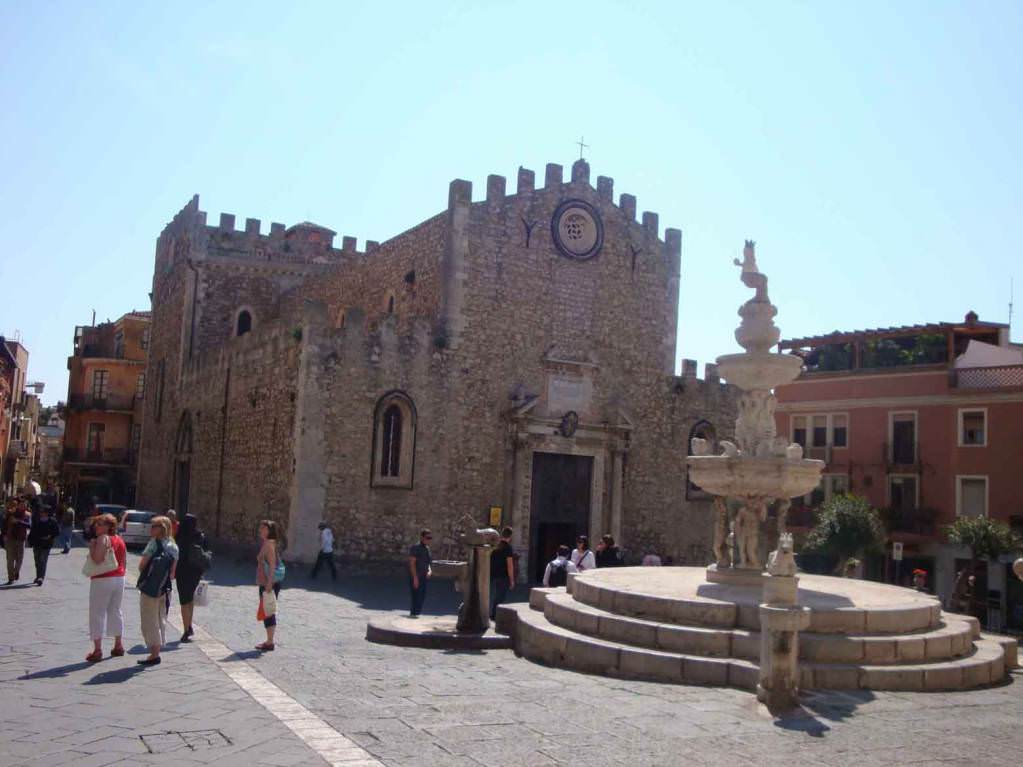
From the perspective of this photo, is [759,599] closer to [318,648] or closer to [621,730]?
[621,730]

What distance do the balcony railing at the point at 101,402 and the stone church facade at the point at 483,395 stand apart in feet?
74.0

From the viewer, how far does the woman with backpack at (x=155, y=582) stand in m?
9.87

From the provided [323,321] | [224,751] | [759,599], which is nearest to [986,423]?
[323,321]

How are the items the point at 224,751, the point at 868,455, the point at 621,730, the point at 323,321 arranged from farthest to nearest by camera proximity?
the point at 868,455, the point at 323,321, the point at 621,730, the point at 224,751

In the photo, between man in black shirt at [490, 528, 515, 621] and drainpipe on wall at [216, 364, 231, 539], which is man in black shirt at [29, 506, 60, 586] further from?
drainpipe on wall at [216, 364, 231, 539]

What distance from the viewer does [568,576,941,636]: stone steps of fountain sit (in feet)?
32.7

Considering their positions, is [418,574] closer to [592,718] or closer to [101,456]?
[592,718]

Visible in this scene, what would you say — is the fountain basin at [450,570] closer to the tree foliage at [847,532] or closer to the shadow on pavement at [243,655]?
the shadow on pavement at [243,655]

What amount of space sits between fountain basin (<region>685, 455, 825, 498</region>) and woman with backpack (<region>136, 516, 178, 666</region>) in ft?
20.3

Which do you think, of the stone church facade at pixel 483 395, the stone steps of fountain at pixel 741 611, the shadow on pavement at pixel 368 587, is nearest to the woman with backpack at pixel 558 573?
the shadow on pavement at pixel 368 587

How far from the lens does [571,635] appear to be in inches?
421

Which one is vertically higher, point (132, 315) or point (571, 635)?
point (132, 315)

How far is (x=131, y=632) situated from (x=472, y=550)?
4.23 meters

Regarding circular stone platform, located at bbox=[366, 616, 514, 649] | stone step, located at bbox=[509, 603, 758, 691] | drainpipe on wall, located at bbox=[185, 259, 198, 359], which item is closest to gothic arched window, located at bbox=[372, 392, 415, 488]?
circular stone platform, located at bbox=[366, 616, 514, 649]
